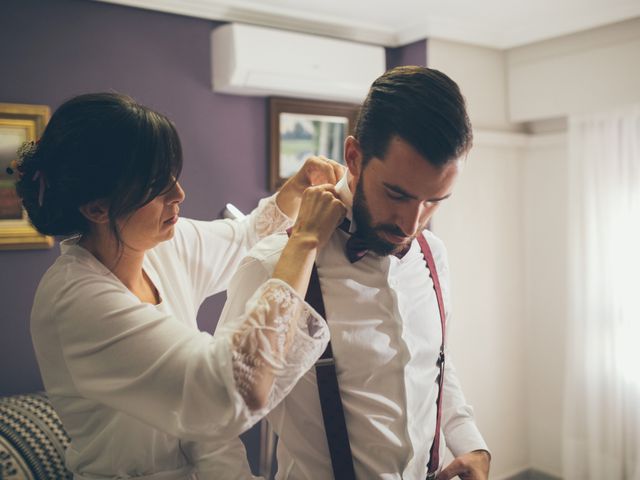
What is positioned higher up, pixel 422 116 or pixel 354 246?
pixel 422 116

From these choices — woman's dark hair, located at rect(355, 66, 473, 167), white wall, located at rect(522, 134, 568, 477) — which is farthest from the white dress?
white wall, located at rect(522, 134, 568, 477)

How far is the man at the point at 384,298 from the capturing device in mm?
1236

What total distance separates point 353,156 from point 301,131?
227cm

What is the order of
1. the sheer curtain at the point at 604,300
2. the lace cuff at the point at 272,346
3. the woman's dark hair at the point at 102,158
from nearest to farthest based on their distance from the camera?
the lace cuff at the point at 272,346 → the woman's dark hair at the point at 102,158 → the sheer curtain at the point at 604,300

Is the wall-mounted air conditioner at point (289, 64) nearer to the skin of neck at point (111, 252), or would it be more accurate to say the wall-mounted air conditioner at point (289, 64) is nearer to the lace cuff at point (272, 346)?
the skin of neck at point (111, 252)

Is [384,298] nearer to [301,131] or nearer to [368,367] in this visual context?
[368,367]

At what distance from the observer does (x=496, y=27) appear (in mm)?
3807

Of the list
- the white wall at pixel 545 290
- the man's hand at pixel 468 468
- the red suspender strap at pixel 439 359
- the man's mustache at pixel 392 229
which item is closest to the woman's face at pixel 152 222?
the man's mustache at pixel 392 229

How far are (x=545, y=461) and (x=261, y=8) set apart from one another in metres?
3.35

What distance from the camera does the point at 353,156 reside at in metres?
1.36

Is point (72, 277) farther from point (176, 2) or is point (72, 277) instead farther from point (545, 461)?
point (545, 461)

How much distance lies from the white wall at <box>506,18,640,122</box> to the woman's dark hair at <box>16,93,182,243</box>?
3.11 m

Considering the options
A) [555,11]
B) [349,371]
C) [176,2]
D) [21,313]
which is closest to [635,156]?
[555,11]

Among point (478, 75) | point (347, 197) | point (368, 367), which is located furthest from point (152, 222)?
point (478, 75)
